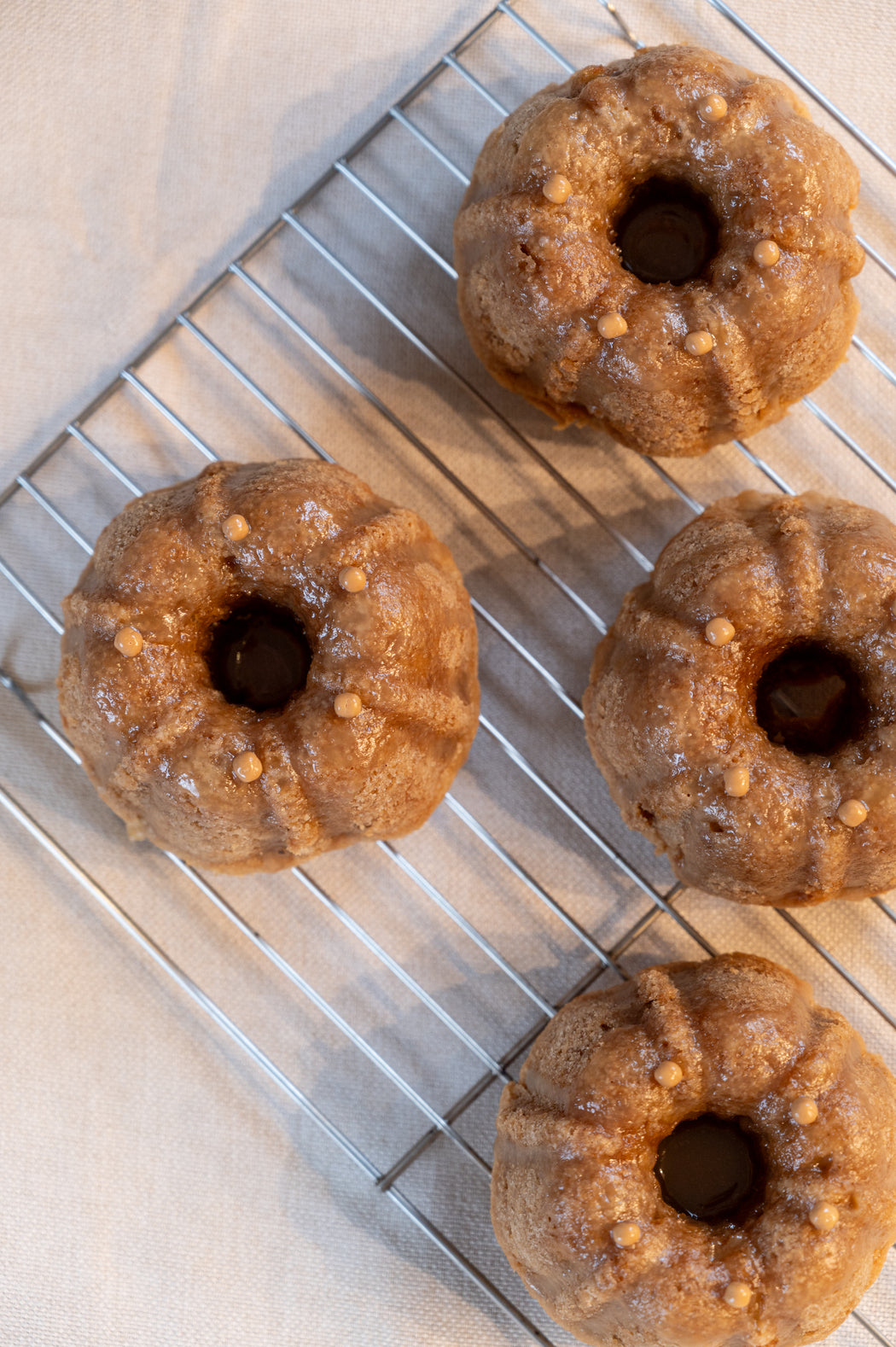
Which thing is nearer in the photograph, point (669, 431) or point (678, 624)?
point (678, 624)

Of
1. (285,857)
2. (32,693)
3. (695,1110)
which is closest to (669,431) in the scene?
(285,857)

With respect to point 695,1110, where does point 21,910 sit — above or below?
below

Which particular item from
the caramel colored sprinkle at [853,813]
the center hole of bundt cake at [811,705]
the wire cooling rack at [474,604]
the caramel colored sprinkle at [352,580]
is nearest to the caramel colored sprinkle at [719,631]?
the center hole of bundt cake at [811,705]

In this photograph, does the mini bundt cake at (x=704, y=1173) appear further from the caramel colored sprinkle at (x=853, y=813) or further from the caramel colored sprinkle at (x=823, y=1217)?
the caramel colored sprinkle at (x=853, y=813)

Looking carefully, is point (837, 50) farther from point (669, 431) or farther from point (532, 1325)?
point (532, 1325)

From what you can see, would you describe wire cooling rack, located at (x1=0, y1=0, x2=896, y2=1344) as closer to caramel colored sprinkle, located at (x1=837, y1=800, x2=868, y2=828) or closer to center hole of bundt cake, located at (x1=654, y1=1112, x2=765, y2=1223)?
center hole of bundt cake, located at (x1=654, y1=1112, x2=765, y2=1223)

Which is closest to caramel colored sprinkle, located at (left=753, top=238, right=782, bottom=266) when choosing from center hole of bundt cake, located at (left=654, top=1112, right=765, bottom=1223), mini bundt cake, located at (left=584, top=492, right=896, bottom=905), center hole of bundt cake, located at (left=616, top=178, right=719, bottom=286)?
center hole of bundt cake, located at (left=616, top=178, right=719, bottom=286)
